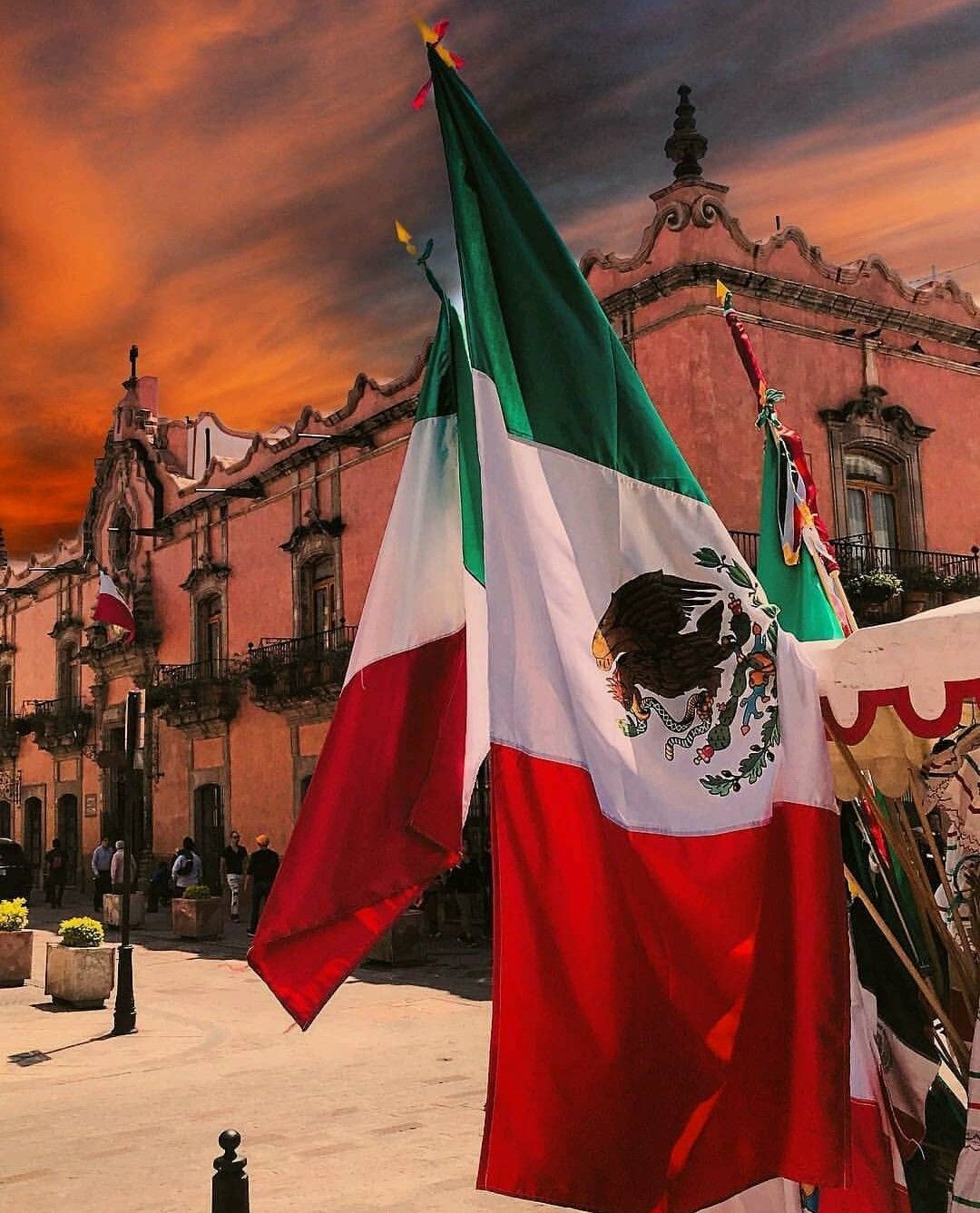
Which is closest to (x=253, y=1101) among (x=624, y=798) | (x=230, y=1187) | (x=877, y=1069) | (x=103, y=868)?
(x=230, y=1187)

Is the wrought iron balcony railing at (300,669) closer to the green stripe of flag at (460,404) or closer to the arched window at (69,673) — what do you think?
the arched window at (69,673)

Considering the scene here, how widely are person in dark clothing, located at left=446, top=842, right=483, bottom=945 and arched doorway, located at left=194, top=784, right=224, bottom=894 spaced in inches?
453

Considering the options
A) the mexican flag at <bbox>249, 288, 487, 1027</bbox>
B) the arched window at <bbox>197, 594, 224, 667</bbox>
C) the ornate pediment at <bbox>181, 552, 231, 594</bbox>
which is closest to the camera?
the mexican flag at <bbox>249, 288, 487, 1027</bbox>

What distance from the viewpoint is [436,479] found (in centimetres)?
410

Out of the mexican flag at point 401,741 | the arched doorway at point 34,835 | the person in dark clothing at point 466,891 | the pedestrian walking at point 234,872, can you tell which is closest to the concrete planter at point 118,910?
the pedestrian walking at point 234,872

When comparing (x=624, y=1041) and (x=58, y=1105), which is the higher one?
(x=624, y=1041)

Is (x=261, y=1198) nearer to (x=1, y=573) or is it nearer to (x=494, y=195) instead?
(x=494, y=195)

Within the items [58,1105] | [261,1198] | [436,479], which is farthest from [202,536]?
[436,479]

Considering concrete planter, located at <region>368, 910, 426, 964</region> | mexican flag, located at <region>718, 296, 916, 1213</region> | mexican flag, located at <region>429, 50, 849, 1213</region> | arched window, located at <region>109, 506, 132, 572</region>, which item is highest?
arched window, located at <region>109, 506, 132, 572</region>

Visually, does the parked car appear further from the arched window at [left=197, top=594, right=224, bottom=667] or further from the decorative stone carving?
the decorative stone carving

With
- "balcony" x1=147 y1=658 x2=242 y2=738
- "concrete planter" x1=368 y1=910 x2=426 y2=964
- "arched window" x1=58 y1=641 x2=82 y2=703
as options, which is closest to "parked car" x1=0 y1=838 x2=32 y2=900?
"balcony" x1=147 y1=658 x2=242 y2=738

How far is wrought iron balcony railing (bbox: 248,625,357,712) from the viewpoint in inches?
960

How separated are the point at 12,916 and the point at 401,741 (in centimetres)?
1215

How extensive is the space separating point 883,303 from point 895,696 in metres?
19.8
